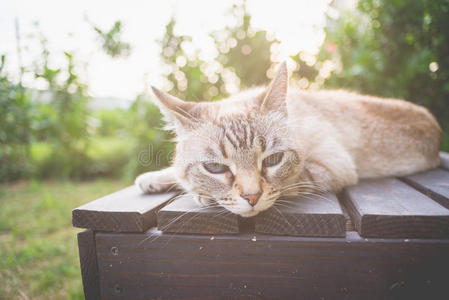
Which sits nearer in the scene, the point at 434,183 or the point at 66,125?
the point at 434,183

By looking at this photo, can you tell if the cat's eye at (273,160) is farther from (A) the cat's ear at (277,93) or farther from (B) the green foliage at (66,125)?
(B) the green foliage at (66,125)

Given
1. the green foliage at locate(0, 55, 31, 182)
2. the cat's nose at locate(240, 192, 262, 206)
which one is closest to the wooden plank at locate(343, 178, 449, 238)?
the cat's nose at locate(240, 192, 262, 206)

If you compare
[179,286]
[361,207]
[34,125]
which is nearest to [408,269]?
[361,207]

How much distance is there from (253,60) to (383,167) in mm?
2896

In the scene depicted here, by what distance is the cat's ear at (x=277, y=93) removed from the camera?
72.1 inches

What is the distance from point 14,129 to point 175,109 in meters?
4.06

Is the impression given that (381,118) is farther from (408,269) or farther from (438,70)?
(438,70)

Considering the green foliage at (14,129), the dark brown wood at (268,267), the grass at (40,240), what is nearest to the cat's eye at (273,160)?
→ the dark brown wood at (268,267)

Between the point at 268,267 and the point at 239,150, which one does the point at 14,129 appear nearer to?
the point at 239,150

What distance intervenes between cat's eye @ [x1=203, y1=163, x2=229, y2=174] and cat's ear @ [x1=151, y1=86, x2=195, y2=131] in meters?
0.33

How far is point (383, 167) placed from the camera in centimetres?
236

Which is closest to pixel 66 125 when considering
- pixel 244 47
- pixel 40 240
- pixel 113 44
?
pixel 113 44

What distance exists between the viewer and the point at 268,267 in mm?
1396

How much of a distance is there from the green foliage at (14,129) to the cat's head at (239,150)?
3.25 m
